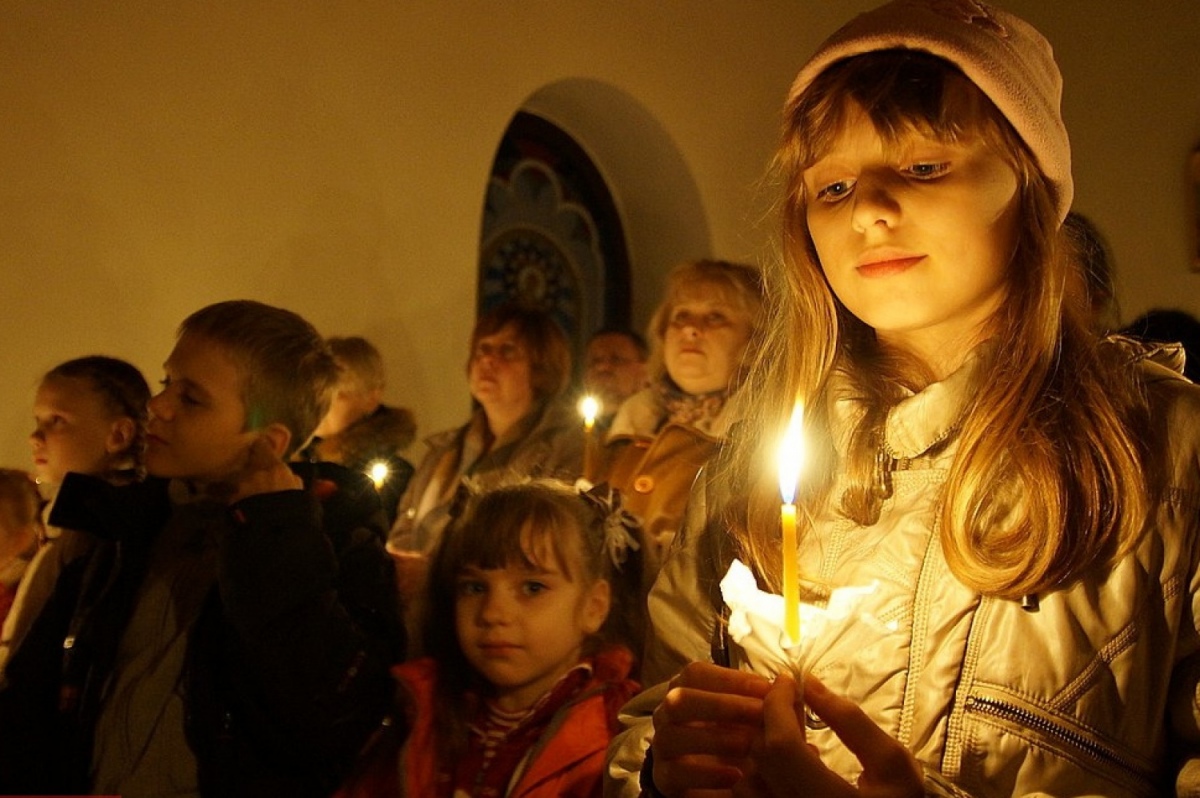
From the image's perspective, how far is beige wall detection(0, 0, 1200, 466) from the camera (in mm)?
2871

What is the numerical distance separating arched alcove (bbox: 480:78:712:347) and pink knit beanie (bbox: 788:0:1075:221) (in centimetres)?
341

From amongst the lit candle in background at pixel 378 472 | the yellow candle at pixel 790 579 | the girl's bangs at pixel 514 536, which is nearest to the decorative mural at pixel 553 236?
the lit candle in background at pixel 378 472

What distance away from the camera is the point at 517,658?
1.66m

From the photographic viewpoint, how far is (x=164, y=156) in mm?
3062

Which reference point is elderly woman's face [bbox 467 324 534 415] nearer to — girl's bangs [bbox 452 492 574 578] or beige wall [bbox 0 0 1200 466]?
beige wall [bbox 0 0 1200 466]

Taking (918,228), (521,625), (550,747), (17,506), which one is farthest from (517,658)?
(17,506)

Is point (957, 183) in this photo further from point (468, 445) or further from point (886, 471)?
point (468, 445)

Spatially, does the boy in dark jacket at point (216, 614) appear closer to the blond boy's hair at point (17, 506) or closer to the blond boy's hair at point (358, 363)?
the blond boy's hair at point (17, 506)

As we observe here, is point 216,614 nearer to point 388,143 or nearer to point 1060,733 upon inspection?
point 1060,733

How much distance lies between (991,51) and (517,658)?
1.08 metres

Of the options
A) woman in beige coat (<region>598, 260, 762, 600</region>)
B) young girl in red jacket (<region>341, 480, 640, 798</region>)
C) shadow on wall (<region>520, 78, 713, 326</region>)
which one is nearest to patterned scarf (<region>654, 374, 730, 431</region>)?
woman in beige coat (<region>598, 260, 762, 600</region>)

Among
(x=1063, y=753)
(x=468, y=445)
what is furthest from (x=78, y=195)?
(x=1063, y=753)

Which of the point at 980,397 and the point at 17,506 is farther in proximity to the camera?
the point at 17,506

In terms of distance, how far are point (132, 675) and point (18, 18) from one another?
1898mm
